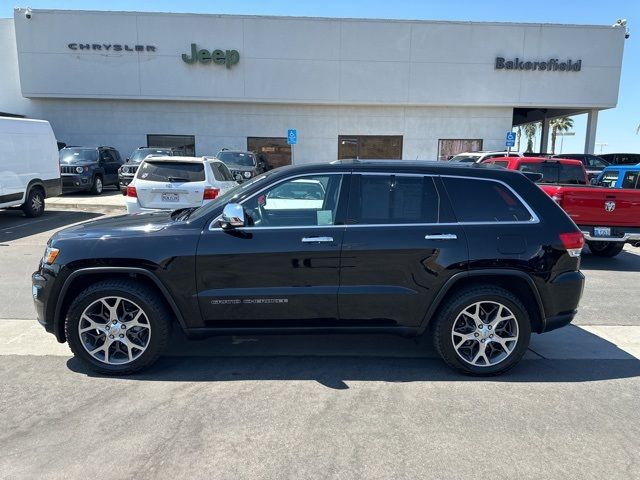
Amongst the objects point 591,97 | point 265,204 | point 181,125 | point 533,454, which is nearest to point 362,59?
point 181,125

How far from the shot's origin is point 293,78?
2356cm

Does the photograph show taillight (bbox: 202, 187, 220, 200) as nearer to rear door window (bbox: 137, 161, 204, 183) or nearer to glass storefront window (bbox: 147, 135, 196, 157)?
rear door window (bbox: 137, 161, 204, 183)

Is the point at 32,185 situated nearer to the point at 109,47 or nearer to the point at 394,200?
the point at 394,200

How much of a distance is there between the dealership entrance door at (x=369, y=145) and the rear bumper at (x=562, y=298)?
21.6m

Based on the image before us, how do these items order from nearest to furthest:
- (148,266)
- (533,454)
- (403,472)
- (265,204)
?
1. (403,472)
2. (533,454)
3. (148,266)
4. (265,204)

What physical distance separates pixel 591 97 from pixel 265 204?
2598 centimetres

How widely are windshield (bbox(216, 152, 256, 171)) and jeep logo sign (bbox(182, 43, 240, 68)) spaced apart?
24.3 feet

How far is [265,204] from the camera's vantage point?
4.11m

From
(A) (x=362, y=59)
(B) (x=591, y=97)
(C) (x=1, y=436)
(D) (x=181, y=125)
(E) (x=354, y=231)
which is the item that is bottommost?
(C) (x=1, y=436)

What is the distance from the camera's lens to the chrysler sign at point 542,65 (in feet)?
78.4

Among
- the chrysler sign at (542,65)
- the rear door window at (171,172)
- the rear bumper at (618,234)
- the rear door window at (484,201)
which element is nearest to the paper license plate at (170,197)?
the rear door window at (171,172)

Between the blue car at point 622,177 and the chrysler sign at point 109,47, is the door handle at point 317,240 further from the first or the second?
the chrysler sign at point 109,47

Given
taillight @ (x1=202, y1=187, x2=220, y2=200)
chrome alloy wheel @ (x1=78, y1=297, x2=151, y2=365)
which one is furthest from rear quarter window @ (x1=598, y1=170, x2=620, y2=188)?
chrome alloy wheel @ (x1=78, y1=297, x2=151, y2=365)

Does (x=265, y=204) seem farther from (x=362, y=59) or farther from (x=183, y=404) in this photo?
(x=362, y=59)
